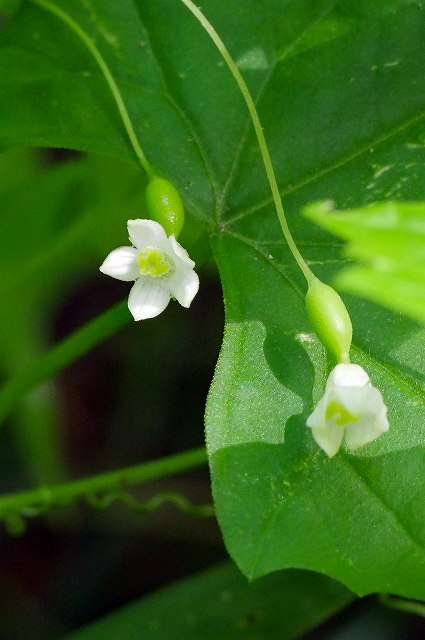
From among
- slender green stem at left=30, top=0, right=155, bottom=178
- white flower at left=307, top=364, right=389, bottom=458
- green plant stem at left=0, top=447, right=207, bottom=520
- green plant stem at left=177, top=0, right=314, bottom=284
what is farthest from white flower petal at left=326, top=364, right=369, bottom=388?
green plant stem at left=0, top=447, right=207, bottom=520

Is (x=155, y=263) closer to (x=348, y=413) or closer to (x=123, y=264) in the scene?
(x=123, y=264)

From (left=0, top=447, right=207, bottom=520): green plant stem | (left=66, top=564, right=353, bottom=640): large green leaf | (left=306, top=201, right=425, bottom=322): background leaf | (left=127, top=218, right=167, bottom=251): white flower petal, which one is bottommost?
(left=66, top=564, right=353, bottom=640): large green leaf

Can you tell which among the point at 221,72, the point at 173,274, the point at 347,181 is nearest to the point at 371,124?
the point at 347,181

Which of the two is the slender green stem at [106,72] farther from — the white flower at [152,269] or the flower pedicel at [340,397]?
the flower pedicel at [340,397]

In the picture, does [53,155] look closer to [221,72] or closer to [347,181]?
[221,72]

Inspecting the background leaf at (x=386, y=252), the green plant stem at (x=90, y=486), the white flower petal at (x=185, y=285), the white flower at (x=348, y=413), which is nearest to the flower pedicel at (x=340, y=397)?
the white flower at (x=348, y=413)

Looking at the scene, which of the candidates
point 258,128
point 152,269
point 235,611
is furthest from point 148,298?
point 235,611

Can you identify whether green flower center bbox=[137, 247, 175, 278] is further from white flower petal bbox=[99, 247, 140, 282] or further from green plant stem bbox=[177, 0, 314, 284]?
green plant stem bbox=[177, 0, 314, 284]
